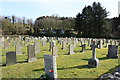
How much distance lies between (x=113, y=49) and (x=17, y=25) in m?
59.8

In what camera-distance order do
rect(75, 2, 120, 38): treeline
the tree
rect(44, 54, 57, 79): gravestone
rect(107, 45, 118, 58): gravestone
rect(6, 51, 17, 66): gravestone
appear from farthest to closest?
the tree
rect(75, 2, 120, 38): treeline
rect(107, 45, 118, 58): gravestone
rect(6, 51, 17, 66): gravestone
rect(44, 54, 57, 79): gravestone

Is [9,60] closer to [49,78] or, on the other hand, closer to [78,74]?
[49,78]

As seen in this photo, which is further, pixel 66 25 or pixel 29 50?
pixel 66 25

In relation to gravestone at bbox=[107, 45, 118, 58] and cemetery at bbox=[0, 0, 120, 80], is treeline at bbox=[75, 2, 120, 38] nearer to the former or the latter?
cemetery at bbox=[0, 0, 120, 80]

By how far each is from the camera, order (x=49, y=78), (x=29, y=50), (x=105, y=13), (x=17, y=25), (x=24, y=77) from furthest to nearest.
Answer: (x=17, y=25), (x=105, y=13), (x=29, y=50), (x=24, y=77), (x=49, y=78)

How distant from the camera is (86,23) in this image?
5084 centimetres

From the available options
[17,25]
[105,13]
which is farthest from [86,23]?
[17,25]

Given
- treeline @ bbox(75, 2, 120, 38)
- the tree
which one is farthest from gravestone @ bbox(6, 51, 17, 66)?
the tree

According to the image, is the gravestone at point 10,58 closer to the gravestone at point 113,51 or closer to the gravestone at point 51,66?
the gravestone at point 51,66

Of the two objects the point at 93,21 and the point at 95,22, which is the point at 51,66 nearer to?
the point at 95,22

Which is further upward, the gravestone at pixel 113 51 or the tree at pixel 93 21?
the tree at pixel 93 21

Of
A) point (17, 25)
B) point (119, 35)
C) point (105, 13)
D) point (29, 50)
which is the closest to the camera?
point (29, 50)

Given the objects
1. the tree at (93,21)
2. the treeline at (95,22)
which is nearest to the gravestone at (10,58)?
the treeline at (95,22)

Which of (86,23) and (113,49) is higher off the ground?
(86,23)
